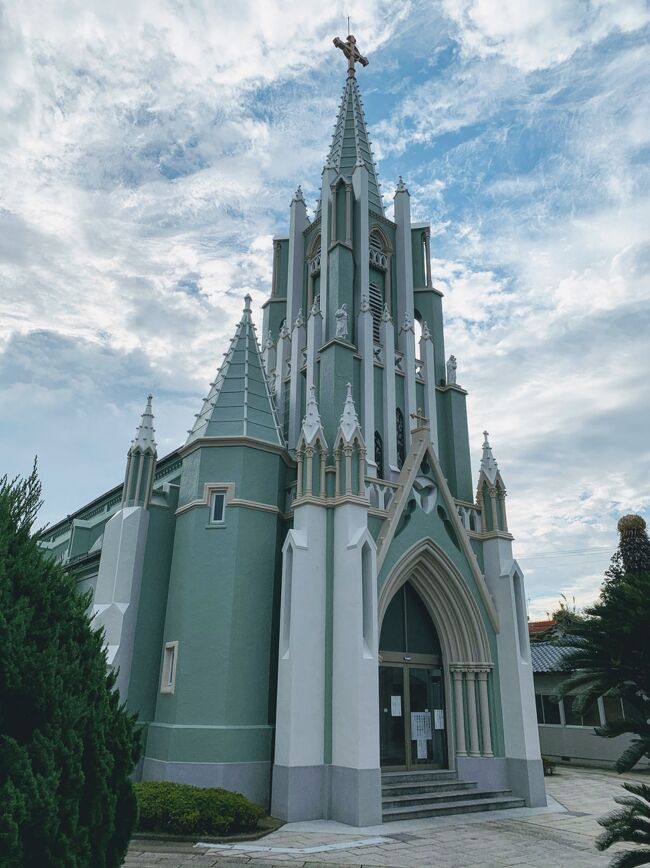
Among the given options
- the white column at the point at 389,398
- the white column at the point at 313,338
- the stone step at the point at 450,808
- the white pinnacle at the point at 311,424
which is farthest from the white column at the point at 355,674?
the white column at the point at 313,338

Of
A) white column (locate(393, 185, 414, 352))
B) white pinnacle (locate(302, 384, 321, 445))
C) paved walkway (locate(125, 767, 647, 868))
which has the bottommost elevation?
paved walkway (locate(125, 767, 647, 868))

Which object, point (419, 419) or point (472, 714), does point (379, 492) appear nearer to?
point (419, 419)

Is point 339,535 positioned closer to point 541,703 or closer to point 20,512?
point 20,512

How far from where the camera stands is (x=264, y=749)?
14.8 meters

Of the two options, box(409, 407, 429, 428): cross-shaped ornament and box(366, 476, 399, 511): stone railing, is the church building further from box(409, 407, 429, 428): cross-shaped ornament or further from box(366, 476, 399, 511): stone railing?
box(409, 407, 429, 428): cross-shaped ornament

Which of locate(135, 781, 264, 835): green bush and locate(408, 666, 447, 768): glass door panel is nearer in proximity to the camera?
locate(135, 781, 264, 835): green bush

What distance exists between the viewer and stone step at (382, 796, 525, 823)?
45.0 feet

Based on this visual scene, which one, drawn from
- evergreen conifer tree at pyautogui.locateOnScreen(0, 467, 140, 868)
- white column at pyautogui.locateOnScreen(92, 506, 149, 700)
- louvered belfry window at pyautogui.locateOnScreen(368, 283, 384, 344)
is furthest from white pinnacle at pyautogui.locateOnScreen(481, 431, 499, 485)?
evergreen conifer tree at pyautogui.locateOnScreen(0, 467, 140, 868)

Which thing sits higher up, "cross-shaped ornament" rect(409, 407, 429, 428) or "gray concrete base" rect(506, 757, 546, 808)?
"cross-shaped ornament" rect(409, 407, 429, 428)

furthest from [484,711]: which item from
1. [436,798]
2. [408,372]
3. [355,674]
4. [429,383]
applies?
[408,372]

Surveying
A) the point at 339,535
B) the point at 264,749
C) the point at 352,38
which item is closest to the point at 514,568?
the point at 339,535

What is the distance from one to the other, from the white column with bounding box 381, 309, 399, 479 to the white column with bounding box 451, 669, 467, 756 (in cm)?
592

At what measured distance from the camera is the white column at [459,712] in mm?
17000

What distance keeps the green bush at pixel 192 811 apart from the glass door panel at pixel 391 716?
4962 mm
